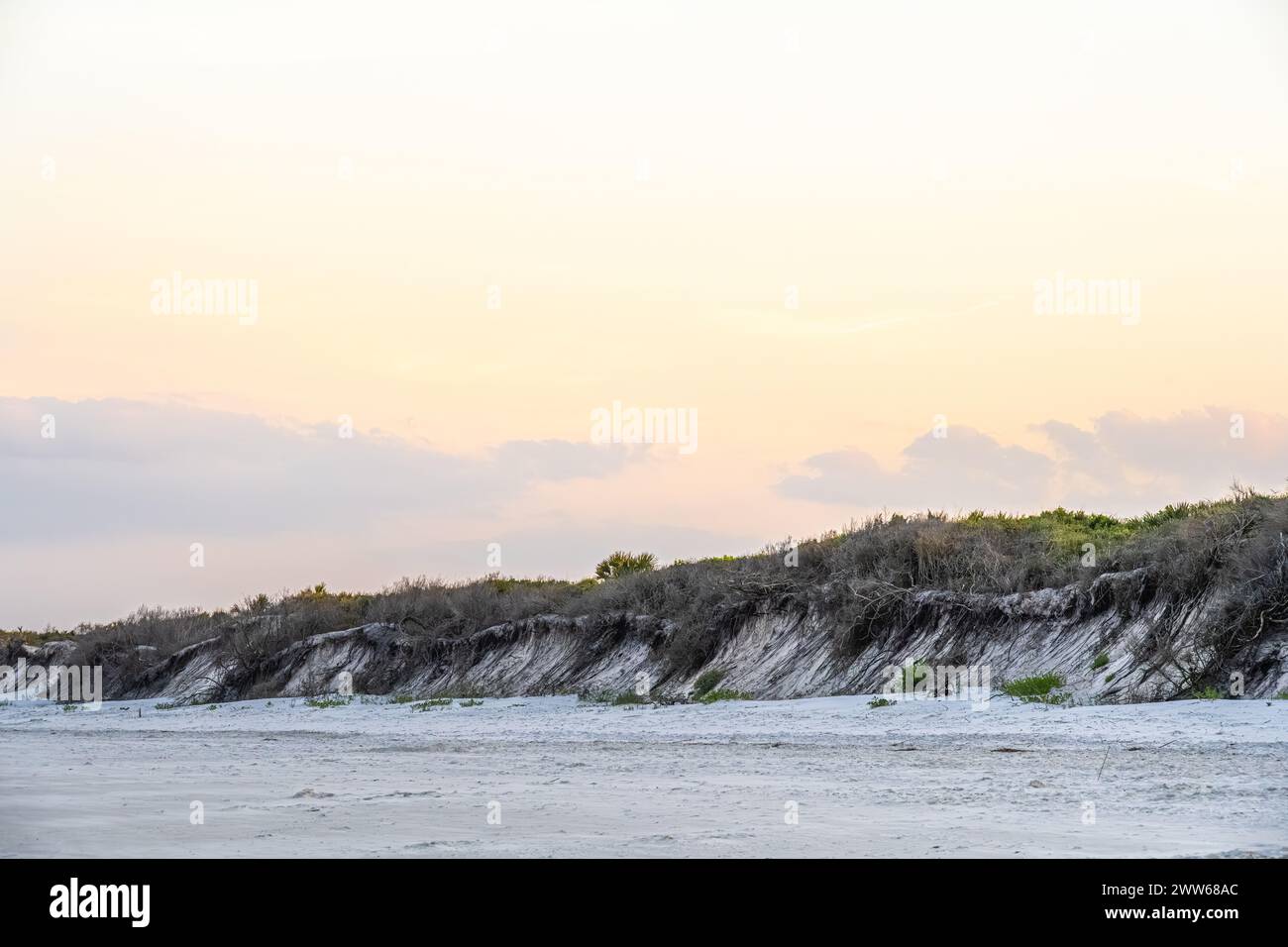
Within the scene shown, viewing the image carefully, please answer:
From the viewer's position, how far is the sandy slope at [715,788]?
7.89 m

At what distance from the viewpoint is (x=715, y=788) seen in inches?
434

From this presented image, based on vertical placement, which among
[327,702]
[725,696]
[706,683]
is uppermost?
[706,683]

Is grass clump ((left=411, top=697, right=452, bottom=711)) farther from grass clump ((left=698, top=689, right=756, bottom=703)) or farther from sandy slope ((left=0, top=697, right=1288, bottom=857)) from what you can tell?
sandy slope ((left=0, top=697, right=1288, bottom=857))

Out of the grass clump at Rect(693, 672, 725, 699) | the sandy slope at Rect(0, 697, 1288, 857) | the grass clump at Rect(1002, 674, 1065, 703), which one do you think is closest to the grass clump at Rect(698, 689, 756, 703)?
the grass clump at Rect(693, 672, 725, 699)

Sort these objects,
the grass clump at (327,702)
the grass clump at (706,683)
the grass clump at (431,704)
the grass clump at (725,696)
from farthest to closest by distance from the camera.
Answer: the grass clump at (327,702)
the grass clump at (431,704)
the grass clump at (706,683)
the grass clump at (725,696)

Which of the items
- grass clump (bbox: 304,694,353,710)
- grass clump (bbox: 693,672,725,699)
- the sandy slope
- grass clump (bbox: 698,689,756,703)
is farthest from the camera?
grass clump (bbox: 304,694,353,710)

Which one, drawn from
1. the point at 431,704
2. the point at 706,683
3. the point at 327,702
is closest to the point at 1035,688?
the point at 706,683

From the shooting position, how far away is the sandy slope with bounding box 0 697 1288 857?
7.89m

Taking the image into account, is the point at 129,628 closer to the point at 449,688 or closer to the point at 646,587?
the point at 449,688

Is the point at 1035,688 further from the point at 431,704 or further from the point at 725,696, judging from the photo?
the point at 431,704

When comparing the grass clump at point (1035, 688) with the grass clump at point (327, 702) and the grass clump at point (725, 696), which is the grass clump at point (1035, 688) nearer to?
the grass clump at point (725, 696)

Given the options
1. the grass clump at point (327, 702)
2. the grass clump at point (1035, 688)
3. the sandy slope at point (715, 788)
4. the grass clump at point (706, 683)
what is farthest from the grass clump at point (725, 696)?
the grass clump at point (327, 702)
